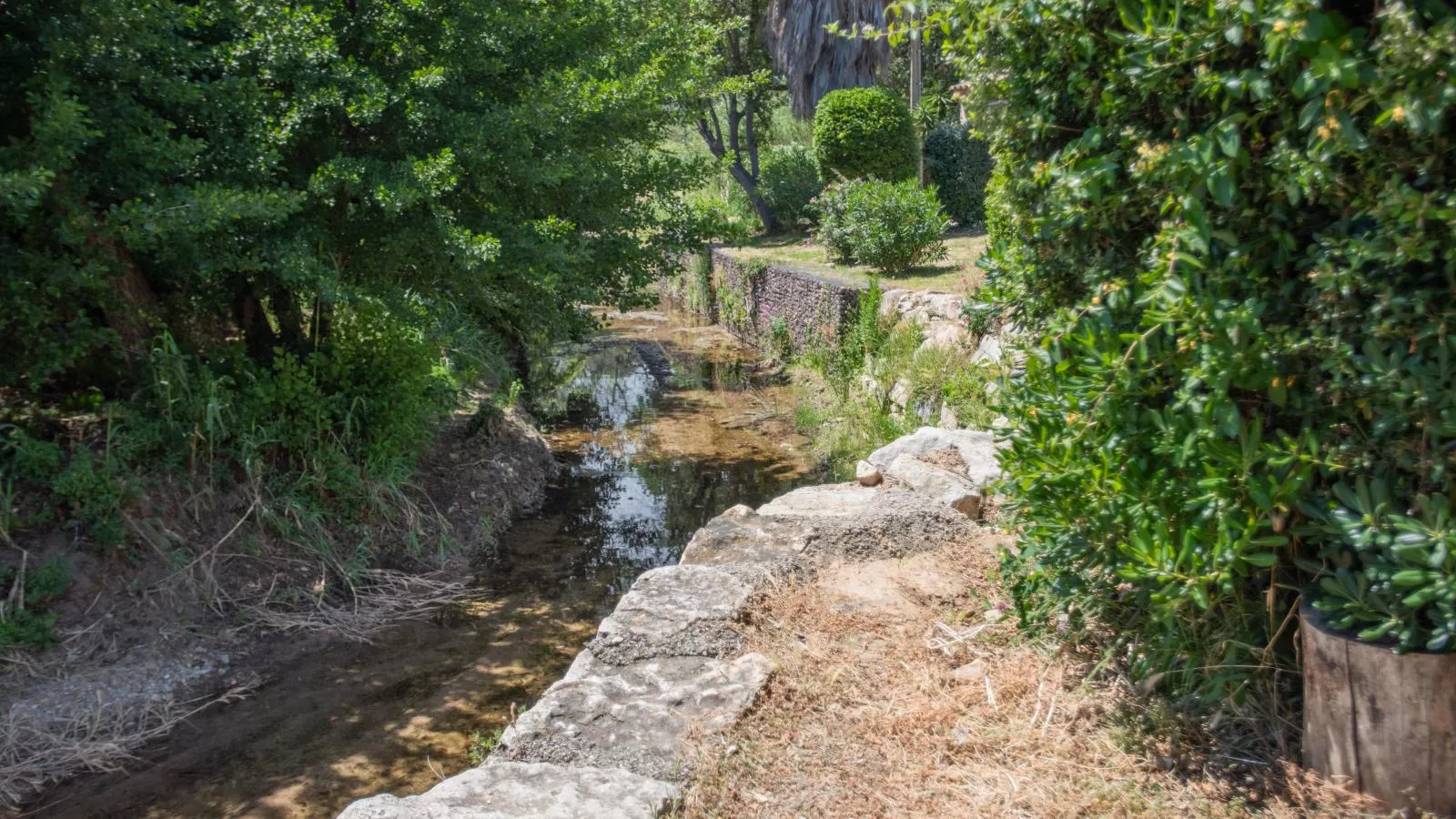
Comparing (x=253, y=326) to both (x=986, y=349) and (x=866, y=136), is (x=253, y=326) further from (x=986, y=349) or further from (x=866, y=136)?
(x=866, y=136)

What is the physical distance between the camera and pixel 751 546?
4.23m

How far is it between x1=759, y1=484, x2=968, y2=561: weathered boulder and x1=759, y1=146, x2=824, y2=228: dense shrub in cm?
1507

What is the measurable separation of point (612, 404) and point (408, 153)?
5474 millimetres

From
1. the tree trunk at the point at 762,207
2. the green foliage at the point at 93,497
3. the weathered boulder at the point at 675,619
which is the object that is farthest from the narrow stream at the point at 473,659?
the tree trunk at the point at 762,207

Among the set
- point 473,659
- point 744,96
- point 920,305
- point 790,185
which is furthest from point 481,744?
point 744,96

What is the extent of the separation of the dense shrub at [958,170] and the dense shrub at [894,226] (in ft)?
11.8

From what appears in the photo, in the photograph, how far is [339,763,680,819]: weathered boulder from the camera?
8.25ft

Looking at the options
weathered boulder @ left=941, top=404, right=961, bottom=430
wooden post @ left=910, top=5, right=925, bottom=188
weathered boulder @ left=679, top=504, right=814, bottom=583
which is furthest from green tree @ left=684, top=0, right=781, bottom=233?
weathered boulder @ left=679, top=504, right=814, bottom=583

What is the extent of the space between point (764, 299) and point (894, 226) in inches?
90.8

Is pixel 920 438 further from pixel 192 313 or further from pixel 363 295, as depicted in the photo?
pixel 192 313

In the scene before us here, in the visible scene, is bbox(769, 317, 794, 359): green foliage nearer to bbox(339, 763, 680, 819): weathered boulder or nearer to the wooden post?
the wooden post

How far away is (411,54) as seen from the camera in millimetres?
6535

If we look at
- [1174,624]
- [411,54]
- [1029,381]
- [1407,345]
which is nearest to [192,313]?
[411,54]

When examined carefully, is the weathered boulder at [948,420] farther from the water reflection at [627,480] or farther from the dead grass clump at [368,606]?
the dead grass clump at [368,606]
